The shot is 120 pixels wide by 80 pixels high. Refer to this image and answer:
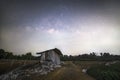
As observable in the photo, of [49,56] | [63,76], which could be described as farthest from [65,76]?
[49,56]

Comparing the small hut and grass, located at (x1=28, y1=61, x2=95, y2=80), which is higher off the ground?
the small hut

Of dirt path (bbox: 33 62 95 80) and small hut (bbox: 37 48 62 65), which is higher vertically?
small hut (bbox: 37 48 62 65)

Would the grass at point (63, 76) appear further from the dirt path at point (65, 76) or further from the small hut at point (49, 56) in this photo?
the small hut at point (49, 56)

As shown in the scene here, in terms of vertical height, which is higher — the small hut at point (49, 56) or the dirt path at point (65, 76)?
the small hut at point (49, 56)

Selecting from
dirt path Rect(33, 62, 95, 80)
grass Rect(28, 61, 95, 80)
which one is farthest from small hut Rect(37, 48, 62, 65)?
grass Rect(28, 61, 95, 80)

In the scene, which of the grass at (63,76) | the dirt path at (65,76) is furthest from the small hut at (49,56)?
the grass at (63,76)

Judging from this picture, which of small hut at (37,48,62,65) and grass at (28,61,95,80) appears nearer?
grass at (28,61,95,80)

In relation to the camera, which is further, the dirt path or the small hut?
the small hut

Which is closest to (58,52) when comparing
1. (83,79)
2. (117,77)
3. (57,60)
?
(57,60)

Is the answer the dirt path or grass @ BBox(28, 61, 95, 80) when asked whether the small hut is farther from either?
grass @ BBox(28, 61, 95, 80)

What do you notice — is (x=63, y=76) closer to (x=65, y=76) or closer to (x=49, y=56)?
(x=65, y=76)

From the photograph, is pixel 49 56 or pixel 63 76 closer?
pixel 63 76

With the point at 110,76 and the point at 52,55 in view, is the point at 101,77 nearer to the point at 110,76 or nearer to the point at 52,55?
the point at 110,76

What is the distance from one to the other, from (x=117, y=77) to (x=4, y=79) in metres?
16.4
